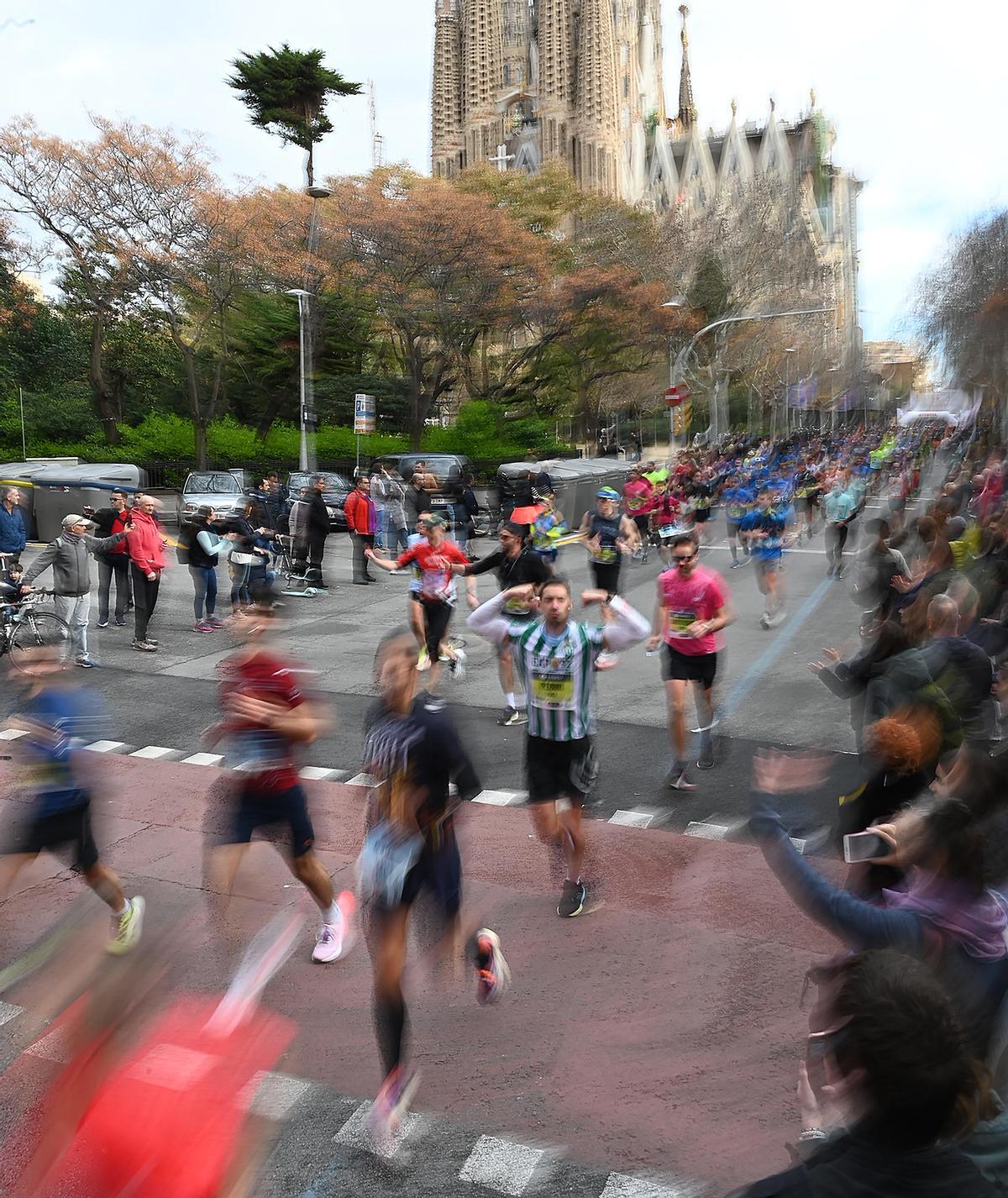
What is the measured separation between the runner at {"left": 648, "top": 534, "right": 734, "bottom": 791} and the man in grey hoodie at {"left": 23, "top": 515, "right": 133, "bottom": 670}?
616cm

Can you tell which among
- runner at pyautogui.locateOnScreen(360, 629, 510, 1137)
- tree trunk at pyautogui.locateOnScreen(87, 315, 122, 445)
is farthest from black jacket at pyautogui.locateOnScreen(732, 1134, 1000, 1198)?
tree trunk at pyautogui.locateOnScreen(87, 315, 122, 445)

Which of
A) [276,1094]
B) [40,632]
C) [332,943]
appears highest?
[40,632]

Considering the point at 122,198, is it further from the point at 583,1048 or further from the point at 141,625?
the point at 583,1048

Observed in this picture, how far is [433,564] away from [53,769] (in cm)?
505

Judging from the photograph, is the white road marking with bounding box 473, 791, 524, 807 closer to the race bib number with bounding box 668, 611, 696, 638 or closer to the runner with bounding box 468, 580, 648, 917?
the race bib number with bounding box 668, 611, 696, 638

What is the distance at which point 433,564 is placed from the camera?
9.55 m

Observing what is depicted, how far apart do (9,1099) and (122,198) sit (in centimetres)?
3002

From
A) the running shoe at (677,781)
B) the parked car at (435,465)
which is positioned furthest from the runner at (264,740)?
the parked car at (435,465)

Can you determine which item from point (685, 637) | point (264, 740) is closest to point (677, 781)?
point (685, 637)

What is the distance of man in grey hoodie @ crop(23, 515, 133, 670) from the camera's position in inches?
434

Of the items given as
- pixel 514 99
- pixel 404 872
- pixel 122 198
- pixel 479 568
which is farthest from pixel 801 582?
pixel 514 99

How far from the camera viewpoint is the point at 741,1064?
4328mm

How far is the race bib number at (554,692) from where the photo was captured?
18.2 ft

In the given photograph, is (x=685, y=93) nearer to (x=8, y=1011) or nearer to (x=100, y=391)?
(x=100, y=391)
